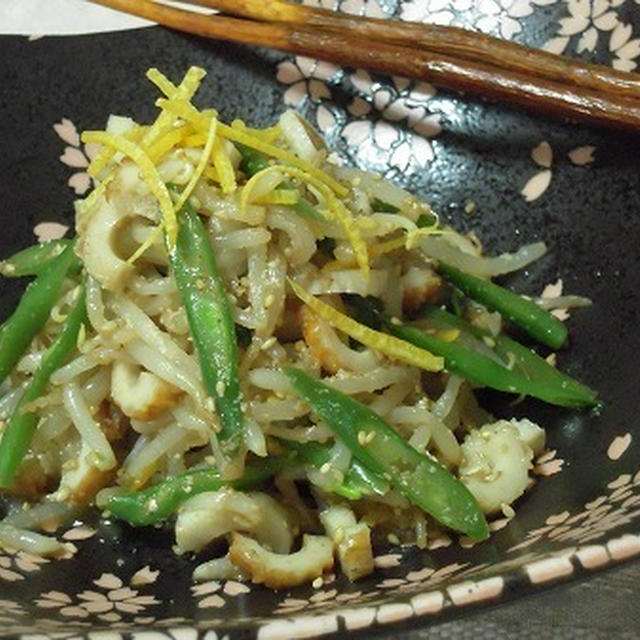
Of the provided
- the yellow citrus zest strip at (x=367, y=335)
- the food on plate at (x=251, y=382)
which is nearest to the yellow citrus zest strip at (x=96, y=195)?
the food on plate at (x=251, y=382)

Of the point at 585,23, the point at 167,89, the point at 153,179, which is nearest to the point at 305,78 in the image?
the point at 585,23

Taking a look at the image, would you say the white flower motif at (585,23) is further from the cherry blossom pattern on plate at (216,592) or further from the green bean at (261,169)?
the cherry blossom pattern on plate at (216,592)

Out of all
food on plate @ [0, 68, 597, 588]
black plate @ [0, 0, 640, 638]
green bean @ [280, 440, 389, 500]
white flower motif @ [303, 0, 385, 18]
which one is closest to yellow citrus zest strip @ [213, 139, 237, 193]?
food on plate @ [0, 68, 597, 588]

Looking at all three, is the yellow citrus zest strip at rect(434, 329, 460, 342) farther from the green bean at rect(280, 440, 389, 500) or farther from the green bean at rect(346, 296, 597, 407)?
the green bean at rect(280, 440, 389, 500)

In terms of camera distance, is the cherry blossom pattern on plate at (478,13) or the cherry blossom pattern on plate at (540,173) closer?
the cherry blossom pattern on plate at (540,173)

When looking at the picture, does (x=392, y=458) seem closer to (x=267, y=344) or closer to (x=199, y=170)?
(x=267, y=344)

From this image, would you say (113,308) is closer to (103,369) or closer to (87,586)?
(103,369)
